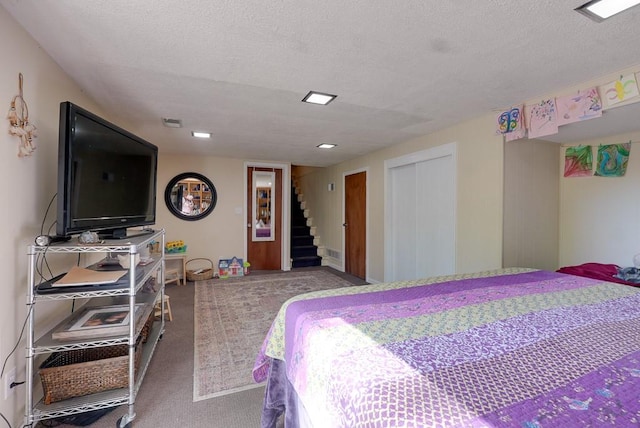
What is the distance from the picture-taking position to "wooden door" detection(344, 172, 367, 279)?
A: 15.8 ft

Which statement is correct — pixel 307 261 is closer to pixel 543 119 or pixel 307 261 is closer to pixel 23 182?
pixel 543 119

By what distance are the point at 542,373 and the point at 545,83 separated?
2160 mm

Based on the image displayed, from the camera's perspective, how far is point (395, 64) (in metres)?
1.78

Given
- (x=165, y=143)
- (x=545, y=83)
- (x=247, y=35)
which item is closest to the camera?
(x=247, y=35)

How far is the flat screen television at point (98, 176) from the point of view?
4.75ft

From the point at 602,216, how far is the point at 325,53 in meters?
3.08

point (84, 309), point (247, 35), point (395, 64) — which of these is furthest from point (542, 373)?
point (84, 309)

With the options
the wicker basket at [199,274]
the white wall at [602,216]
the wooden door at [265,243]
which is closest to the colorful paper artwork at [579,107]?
the white wall at [602,216]

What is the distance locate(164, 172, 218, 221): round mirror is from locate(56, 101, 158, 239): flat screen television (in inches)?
98.5

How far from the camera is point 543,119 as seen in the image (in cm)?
229

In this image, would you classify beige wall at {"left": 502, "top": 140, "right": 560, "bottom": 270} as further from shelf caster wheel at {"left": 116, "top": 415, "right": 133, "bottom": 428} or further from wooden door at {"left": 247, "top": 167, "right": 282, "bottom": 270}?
wooden door at {"left": 247, "top": 167, "right": 282, "bottom": 270}

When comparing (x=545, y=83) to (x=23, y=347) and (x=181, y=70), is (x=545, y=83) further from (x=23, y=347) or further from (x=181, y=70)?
(x=23, y=347)

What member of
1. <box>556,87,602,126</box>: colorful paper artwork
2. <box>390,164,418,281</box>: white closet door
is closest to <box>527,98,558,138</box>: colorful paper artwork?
<box>556,87,602,126</box>: colorful paper artwork

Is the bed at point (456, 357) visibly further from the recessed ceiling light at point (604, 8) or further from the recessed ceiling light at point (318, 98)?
the recessed ceiling light at point (318, 98)
